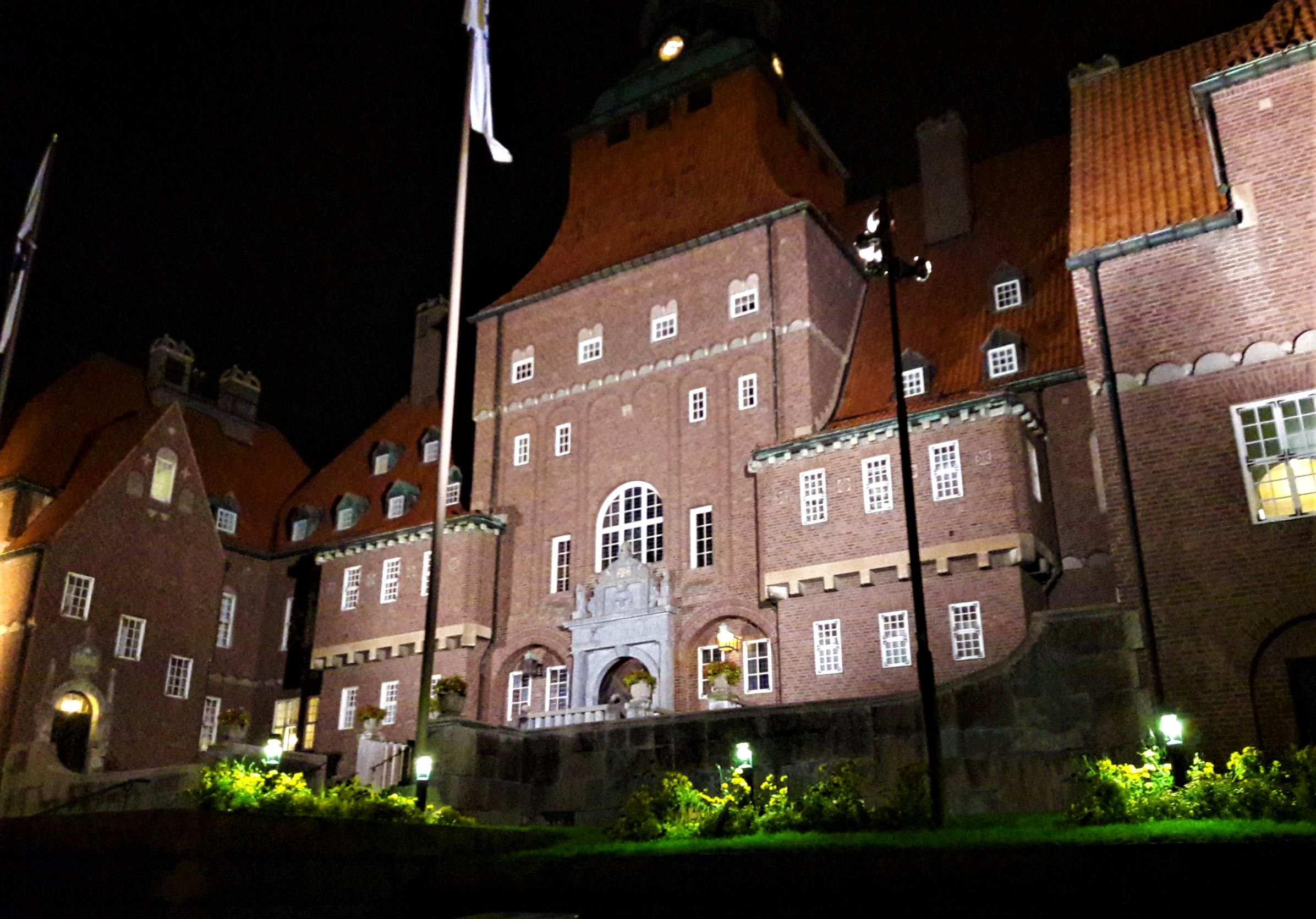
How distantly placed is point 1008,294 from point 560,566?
16.8m

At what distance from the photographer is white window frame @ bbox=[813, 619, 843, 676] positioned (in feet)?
106

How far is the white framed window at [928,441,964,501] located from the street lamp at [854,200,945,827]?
39.2 feet

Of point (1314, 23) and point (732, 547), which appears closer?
point (1314, 23)

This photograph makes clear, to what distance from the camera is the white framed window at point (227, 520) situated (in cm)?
4950

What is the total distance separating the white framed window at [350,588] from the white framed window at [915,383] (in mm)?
21238

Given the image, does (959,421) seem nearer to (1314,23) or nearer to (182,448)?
(1314,23)

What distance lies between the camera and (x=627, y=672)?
3744 cm

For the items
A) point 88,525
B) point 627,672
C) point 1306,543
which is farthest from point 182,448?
point 1306,543

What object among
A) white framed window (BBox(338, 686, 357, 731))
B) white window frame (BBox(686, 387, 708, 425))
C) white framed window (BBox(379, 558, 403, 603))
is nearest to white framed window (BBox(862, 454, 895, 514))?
white window frame (BBox(686, 387, 708, 425))

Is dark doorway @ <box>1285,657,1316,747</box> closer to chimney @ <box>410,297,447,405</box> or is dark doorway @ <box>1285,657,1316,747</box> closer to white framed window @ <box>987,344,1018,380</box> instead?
white framed window @ <box>987,344,1018,380</box>

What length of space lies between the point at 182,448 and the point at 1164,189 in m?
35.1

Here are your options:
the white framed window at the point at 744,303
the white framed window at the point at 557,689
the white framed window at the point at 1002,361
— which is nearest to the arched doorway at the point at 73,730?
the white framed window at the point at 557,689

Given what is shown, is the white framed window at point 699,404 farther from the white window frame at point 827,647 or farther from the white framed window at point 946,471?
the white window frame at point 827,647

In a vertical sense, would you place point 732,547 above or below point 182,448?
below
